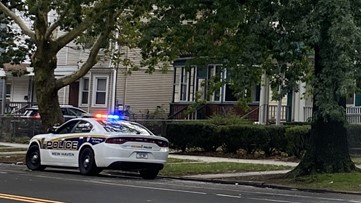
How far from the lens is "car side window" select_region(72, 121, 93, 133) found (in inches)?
785

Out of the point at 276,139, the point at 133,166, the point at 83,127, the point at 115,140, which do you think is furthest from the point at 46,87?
the point at 276,139

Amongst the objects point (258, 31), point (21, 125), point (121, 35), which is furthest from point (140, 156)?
point (21, 125)

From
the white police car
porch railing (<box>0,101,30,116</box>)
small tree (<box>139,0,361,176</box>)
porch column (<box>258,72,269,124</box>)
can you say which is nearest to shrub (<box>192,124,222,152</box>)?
porch column (<box>258,72,269,124</box>)

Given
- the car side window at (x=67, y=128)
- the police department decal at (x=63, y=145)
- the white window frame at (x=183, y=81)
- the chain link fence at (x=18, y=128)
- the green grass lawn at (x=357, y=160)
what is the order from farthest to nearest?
the white window frame at (x=183, y=81), the chain link fence at (x=18, y=128), the green grass lawn at (x=357, y=160), the car side window at (x=67, y=128), the police department decal at (x=63, y=145)

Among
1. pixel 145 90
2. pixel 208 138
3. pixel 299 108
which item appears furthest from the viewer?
pixel 145 90

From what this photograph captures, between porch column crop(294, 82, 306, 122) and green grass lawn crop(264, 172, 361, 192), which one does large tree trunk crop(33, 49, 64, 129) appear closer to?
green grass lawn crop(264, 172, 361, 192)

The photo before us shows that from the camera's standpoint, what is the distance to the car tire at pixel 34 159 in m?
21.3

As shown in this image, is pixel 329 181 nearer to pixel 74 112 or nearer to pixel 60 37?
pixel 60 37

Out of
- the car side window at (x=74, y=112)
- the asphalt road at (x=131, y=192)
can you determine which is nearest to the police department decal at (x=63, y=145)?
the asphalt road at (x=131, y=192)

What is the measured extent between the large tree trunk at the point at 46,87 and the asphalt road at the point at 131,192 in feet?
23.6

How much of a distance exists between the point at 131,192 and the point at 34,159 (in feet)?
24.0

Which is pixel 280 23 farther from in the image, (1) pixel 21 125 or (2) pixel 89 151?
(1) pixel 21 125

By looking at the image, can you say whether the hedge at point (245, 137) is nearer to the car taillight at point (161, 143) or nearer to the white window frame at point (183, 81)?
the car taillight at point (161, 143)

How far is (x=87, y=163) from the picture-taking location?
19609 millimetres
